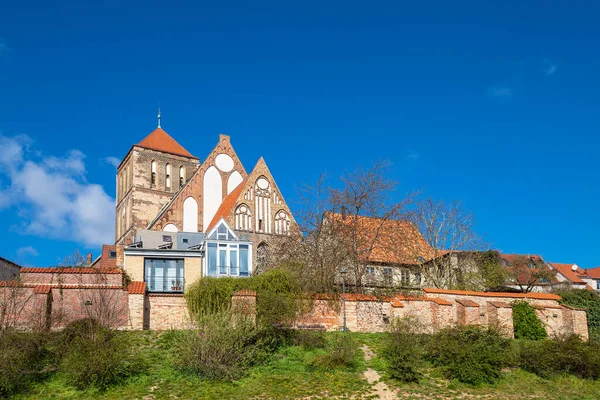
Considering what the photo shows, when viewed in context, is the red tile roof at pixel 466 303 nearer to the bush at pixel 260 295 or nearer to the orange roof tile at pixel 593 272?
the bush at pixel 260 295

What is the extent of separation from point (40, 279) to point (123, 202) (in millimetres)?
30311

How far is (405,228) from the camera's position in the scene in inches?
1623

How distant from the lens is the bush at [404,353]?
2406cm

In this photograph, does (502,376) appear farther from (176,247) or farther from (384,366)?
(176,247)

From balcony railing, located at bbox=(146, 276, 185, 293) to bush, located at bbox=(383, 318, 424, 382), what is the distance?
40.8 feet

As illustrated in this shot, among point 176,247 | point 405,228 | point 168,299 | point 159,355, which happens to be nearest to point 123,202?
point 176,247

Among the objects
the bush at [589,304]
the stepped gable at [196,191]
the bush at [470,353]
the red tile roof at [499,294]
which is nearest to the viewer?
the bush at [470,353]

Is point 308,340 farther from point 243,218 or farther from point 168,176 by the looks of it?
point 168,176

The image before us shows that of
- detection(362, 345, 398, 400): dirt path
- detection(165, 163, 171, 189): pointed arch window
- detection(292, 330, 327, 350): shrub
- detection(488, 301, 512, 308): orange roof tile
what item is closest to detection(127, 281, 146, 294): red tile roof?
detection(292, 330, 327, 350): shrub

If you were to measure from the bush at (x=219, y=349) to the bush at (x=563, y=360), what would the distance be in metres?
10.2

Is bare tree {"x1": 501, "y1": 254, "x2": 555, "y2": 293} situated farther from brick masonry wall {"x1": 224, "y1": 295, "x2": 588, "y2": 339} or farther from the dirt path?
the dirt path

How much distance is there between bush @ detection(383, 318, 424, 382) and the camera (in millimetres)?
24062

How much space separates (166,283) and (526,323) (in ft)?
58.1

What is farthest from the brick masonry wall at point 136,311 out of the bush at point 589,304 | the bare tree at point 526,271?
the bare tree at point 526,271
